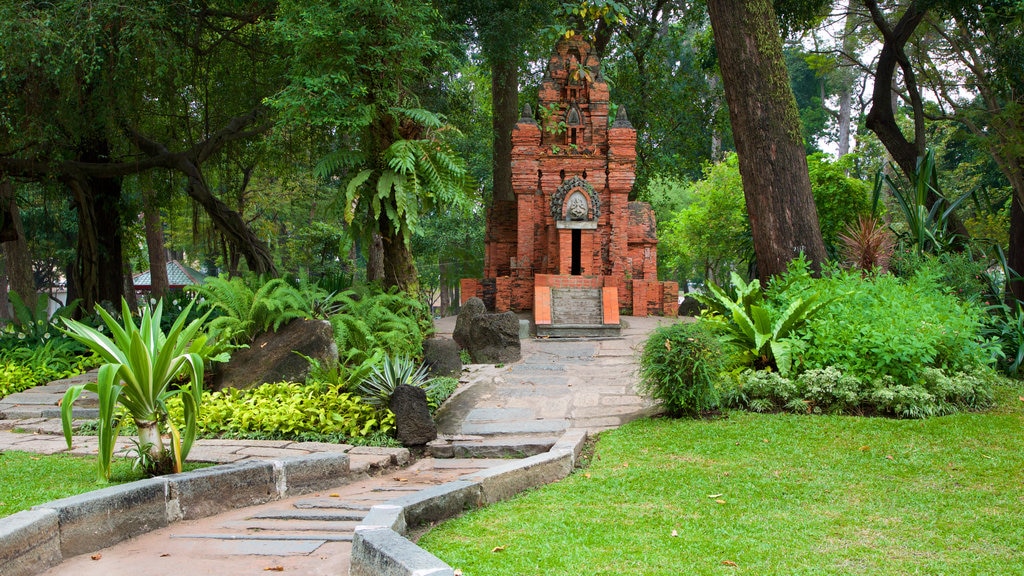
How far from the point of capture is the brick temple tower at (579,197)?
57.7 feet

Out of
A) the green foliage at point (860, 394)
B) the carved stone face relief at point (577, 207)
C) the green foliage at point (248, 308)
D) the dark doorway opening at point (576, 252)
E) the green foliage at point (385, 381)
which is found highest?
the carved stone face relief at point (577, 207)

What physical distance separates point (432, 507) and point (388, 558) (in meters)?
1.42

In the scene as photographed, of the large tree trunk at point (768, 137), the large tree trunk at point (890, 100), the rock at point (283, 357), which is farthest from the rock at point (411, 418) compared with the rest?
the large tree trunk at point (890, 100)

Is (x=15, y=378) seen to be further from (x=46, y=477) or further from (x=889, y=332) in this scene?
(x=889, y=332)

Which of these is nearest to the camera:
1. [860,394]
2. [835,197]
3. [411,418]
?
[411,418]

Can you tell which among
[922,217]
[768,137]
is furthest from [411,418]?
[922,217]

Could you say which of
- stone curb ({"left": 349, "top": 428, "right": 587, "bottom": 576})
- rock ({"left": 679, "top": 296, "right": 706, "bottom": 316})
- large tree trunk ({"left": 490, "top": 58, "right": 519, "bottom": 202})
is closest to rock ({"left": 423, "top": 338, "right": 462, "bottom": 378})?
stone curb ({"left": 349, "top": 428, "right": 587, "bottom": 576})

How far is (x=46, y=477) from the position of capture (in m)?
5.55

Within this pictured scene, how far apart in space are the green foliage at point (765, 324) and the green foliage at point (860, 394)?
0.26 meters

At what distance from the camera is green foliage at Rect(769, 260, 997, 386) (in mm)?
7832

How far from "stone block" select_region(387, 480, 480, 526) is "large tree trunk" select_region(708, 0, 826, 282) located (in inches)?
235

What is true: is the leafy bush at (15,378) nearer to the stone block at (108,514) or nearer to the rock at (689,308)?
the stone block at (108,514)

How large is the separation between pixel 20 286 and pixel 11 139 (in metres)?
8.12

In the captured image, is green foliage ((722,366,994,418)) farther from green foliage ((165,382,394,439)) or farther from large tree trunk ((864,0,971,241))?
large tree trunk ((864,0,971,241))
